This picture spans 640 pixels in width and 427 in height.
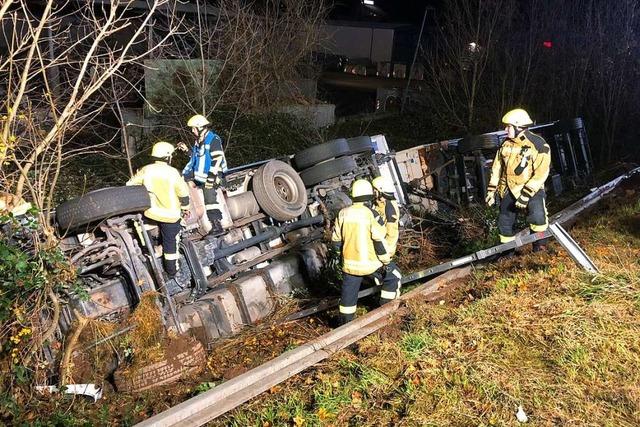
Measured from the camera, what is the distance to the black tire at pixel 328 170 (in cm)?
717

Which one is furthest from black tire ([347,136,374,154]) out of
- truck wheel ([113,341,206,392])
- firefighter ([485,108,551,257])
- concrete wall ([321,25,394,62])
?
concrete wall ([321,25,394,62])

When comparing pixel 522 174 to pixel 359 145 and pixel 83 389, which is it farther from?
pixel 83 389

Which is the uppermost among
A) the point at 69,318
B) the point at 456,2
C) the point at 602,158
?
the point at 456,2

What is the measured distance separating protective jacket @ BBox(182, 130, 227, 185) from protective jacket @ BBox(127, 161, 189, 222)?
766mm

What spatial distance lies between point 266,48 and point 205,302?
421 inches

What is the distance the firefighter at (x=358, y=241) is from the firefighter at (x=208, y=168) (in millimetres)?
1625

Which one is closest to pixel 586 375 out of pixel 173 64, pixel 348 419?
pixel 348 419

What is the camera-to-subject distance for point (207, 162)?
632 centimetres

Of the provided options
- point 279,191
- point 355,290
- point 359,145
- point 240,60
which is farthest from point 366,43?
point 355,290

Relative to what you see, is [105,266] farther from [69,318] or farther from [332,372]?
[332,372]

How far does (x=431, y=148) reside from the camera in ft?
30.6

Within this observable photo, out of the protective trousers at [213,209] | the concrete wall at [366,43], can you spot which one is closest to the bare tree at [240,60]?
the protective trousers at [213,209]

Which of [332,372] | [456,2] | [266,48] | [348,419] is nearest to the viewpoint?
[348,419]

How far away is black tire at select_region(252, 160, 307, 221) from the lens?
20.9 feet
